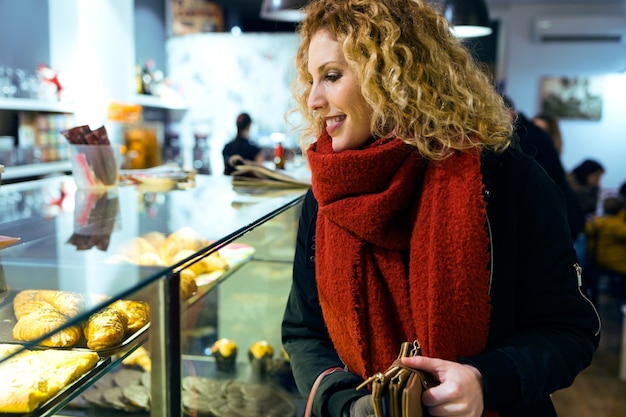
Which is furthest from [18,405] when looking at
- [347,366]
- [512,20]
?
[512,20]

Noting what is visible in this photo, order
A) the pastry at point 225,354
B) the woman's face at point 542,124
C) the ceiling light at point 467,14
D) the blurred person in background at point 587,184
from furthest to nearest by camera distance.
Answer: the blurred person in background at point 587,184 → the woman's face at point 542,124 → the ceiling light at point 467,14 → the pastry at point 225,354

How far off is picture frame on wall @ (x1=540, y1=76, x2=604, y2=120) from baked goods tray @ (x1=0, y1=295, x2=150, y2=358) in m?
7.60

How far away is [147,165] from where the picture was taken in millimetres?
2490

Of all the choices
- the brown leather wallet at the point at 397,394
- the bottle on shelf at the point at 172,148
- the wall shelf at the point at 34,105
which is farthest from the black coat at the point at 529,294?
the bottle on shelf at the point at 172,148

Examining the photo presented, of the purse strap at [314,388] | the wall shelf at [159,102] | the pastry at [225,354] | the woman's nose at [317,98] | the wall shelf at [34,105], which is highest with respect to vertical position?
the wall shelf at [159,102]

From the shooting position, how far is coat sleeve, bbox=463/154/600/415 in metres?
1.01

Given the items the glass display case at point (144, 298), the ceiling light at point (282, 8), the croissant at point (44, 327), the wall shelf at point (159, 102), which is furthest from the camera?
the wall shelf at point (159, 102)

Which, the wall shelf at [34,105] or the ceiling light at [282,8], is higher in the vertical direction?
the ceiling light at [282,8]

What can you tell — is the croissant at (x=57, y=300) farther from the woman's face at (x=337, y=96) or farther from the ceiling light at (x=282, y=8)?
the ceiling light at (x=282, y=8)

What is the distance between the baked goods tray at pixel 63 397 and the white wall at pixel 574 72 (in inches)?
302

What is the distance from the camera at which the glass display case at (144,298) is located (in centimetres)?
81

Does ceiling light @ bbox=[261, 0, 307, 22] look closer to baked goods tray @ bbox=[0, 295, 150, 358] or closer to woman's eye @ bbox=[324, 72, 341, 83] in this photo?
woman's eye @ bbox=[324, 72, 341, 83]

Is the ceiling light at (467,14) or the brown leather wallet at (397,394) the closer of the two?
the brown leather wallet at (397,394)

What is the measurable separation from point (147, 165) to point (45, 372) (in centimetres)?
164
